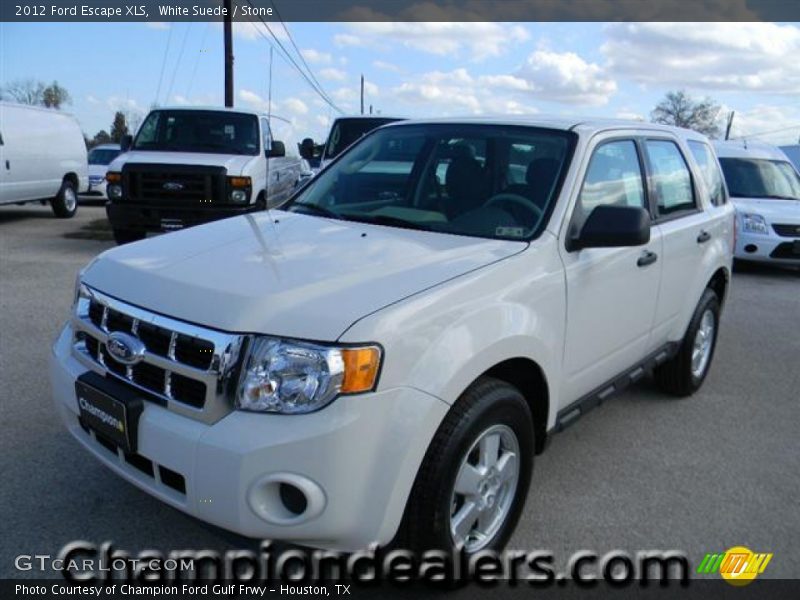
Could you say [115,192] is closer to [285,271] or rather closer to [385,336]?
A: [285,271]

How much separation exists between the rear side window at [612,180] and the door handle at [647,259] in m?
0.29

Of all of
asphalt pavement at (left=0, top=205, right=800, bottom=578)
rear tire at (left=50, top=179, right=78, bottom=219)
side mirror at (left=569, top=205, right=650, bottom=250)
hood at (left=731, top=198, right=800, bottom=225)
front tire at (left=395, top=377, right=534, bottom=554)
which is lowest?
rear tire at (left=50, top=179, right=78, bottom=219)

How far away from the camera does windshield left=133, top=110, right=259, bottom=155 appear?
399 inches

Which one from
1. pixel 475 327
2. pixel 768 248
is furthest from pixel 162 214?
pixel 768 248

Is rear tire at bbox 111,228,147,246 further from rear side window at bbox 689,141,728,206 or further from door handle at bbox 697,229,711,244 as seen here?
door handle at bbox 697,229,711,244

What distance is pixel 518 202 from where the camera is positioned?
331 cm

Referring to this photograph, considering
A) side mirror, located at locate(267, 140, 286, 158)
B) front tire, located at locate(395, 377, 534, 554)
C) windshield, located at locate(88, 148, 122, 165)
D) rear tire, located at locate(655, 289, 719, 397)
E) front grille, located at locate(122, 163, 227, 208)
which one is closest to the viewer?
front tire, located at locate(395, 377, 534, 554)

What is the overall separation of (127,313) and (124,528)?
1.09 metres

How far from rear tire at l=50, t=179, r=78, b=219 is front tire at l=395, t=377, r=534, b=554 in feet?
47.1

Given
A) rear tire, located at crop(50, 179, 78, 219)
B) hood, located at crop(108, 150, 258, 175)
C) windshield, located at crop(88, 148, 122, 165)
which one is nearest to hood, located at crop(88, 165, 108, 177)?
windshield, located at crop(88, 148, 122, 165)

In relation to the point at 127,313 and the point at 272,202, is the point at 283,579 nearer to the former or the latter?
the point at 127,313

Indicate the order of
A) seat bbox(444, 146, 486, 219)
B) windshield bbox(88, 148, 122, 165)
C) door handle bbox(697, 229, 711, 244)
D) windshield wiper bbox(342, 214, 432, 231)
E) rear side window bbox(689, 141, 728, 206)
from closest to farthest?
windshield wiper bbox(342, 214, 432, 231), seat bbox(444, 146, 486, 219), door handle bbox(697, 229, 711, 244), rear side window bbox(689, 141, 728, 206), windshield bbox(88, 148, 122, 165)

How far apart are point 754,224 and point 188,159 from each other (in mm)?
8321

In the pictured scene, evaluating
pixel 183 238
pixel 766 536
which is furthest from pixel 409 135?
pixel 766 536
